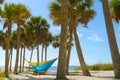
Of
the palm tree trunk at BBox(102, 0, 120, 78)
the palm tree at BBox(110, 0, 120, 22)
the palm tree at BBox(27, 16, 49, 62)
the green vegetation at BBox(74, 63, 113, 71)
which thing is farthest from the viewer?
the palm tree at BBox(27, 16, 49, 62)

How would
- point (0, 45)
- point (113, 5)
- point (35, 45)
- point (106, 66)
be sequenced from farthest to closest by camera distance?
1. point (0, 45)
2. point (35, 45)
3. point (106, 66)
4. point (113, 5)

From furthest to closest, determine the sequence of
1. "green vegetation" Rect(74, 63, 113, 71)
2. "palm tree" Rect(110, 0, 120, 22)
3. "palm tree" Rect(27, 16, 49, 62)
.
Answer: "palm tree" Rect(27, 16, 49, 62)
"green vegetation" Rect(74, 63, 113, 71)
"palm tree" Rect(110, 0, 120, 22)

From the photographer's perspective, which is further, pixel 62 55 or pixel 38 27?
pixel 38 27

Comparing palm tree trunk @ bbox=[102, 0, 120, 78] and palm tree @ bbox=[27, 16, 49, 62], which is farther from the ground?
palm tree @ bbox=[27, 16, 49, 62]

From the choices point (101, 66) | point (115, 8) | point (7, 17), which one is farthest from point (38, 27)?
point (115, 8)

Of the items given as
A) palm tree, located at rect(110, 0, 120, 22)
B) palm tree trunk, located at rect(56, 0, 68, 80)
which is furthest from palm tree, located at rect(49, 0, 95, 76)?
palm tree trunk, located at rect(56, 0, 68, 80)

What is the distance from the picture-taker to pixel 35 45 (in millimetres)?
42312

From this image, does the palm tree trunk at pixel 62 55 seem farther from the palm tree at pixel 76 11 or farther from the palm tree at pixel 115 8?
the palm tree at pixel 115 8

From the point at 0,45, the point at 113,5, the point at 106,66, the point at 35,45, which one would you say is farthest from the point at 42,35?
the point at 113,5

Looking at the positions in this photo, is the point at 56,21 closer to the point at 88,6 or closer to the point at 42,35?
the point at 88,6

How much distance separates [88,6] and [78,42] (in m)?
3.45

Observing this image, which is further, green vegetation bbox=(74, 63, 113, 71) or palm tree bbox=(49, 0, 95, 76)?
green vegetation bbox=(74, 63, 113, 71)

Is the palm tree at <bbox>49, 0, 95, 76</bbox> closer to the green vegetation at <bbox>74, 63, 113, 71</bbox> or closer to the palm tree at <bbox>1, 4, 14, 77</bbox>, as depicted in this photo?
the palm tree at <bbox>1, 4, 14, 77</bbox>

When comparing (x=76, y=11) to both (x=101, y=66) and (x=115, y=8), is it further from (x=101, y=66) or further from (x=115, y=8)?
(x=101, y=66)
